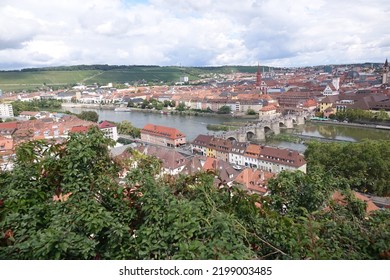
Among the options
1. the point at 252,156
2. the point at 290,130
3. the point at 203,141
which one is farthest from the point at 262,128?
the point at 252,156

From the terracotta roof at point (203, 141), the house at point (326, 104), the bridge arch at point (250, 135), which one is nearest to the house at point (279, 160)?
the terracotta roof at point (203, 141)

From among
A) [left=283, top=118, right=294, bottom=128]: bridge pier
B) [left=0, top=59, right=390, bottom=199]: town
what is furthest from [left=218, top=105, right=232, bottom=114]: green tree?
[left=283, top=118, right=294, bottom=128]: bridge pier

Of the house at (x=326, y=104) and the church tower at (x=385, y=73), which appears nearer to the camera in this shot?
the house at (x=326, y=104)

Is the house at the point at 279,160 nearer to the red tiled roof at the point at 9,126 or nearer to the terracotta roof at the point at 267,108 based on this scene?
the red tiled roof at the point at 9,126

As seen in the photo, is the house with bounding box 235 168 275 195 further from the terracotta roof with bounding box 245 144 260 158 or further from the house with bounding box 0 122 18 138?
the house with bounding box 0 122 18 138

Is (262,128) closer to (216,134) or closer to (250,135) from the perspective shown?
(250,135)
